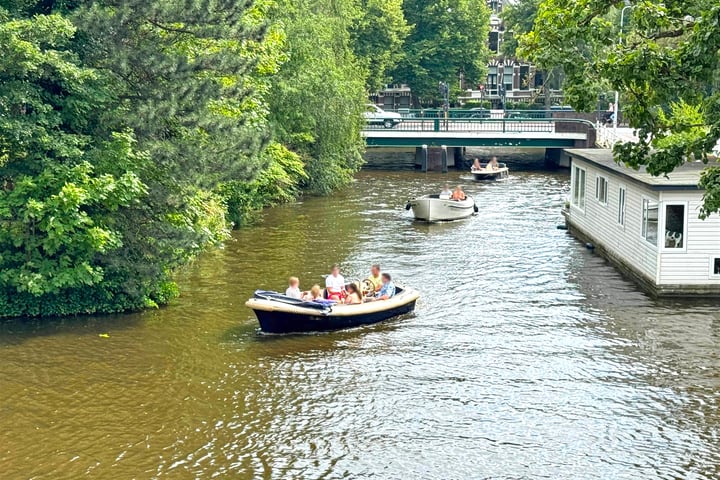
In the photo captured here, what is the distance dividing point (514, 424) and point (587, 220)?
17808 millimetres

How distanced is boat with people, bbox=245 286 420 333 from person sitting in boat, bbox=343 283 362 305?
1.47 feet

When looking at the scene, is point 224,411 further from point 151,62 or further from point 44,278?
point 151,62

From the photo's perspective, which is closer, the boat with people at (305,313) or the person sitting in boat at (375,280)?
the boat with people at (305,313)

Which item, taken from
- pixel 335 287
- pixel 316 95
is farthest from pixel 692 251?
pixel 316 95

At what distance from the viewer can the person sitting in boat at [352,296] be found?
22.0m

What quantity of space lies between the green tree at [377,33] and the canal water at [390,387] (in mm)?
47422

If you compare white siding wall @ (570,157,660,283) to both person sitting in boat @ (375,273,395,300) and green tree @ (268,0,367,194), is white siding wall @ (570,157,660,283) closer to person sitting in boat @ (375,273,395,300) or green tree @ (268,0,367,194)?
person sitting in boat @ (375,273,395,300)

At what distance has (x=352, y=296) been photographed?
22047mm

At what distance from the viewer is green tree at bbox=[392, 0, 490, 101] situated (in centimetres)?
8288

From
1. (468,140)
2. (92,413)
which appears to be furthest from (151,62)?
(468,140)

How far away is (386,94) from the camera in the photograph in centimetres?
9762

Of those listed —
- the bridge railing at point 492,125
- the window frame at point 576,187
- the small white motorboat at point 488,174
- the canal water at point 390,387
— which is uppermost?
the bridge railing at point 492,125

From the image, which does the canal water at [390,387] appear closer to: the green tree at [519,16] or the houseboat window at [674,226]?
the houseboat window at [674,226]

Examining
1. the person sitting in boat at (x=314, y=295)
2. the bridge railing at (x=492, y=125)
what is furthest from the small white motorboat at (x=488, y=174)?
the person sitting in boat at (x=314, y=295)
